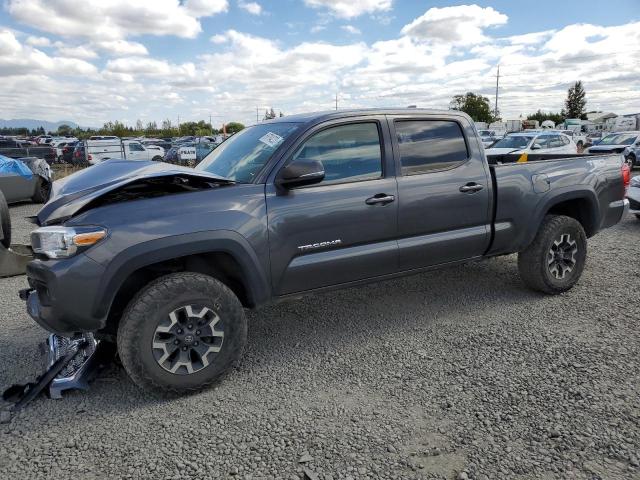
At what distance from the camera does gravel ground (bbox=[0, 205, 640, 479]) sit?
→ 2.55 metres

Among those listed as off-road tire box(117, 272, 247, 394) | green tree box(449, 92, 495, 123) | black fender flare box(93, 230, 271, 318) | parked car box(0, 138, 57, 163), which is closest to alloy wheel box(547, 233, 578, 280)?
black fender flare box(93, 230, 271, 318)

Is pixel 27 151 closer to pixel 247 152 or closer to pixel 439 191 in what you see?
pixel 247 152

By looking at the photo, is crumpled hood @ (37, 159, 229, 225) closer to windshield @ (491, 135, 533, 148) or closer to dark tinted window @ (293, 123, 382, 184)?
dark tinted window @ (293, 123, 382, 184)

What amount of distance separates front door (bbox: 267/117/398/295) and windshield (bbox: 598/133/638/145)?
20555 millimetres

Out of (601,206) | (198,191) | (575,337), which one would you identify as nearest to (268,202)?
(198,191)

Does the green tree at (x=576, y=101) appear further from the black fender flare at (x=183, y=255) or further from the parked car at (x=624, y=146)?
the black fender flare at (x=183, y=255)

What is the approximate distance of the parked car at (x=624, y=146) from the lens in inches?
746

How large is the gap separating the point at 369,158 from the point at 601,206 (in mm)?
2764

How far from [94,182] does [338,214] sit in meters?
1.67

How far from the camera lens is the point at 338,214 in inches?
140

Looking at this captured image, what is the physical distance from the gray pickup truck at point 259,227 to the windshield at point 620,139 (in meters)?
19.1

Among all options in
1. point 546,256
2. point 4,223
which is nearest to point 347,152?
point 546,256

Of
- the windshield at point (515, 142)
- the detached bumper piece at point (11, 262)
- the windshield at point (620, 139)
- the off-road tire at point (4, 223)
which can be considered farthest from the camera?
the windshield at point (620, 139)

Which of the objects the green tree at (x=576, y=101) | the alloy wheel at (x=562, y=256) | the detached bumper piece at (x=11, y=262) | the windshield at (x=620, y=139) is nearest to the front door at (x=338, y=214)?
the alloy wheel at (x=562, y=256)
